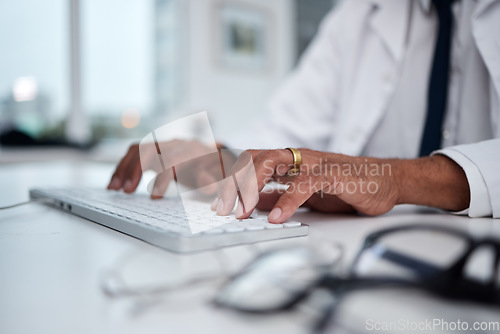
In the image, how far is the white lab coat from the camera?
60cm

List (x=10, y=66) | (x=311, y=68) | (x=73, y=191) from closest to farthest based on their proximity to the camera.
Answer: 1. (x=73, y=191)
2. (x=311, y=68)
3. (x=10, y=66)

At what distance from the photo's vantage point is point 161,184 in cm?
73

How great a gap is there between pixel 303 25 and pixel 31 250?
386 centimetres

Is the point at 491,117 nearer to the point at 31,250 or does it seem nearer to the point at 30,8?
the point at 31,250

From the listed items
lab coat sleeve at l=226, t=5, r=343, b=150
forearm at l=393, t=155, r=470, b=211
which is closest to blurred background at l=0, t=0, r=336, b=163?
lab coat sleeve at l=226, t=5, r=343, b=150

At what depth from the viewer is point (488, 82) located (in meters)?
0.90

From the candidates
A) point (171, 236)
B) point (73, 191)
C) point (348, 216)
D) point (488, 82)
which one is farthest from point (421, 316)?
point (488, 82)

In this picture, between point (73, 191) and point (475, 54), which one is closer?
point (73, 191)

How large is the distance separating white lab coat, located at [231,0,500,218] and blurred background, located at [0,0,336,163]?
154 centimetres

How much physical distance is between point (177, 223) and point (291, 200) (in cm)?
15

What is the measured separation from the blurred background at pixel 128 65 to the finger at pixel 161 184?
5.86 feet

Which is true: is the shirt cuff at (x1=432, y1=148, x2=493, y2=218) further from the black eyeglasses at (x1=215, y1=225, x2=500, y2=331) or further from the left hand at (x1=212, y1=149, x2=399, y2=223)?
the black eyeglasses at (x1=215, y1=225, x2=500, y2=331)

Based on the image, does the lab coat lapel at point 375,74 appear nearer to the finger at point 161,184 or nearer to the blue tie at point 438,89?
the blue tie at point 438,89

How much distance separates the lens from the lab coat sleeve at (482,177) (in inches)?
22.5
